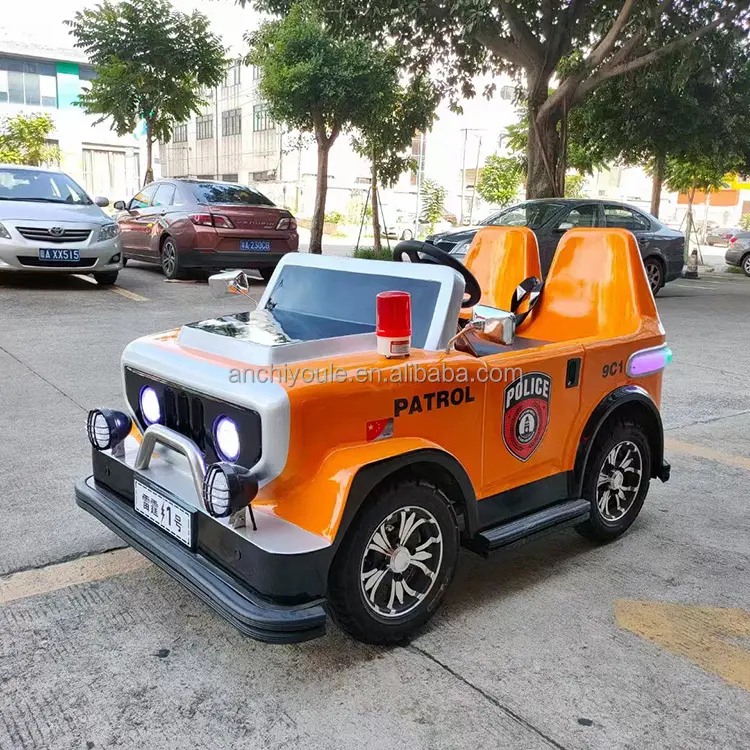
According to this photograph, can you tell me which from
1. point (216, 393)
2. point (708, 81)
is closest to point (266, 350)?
point (216, 393)

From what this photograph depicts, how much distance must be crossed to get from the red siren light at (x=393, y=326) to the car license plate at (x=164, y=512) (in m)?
0.84

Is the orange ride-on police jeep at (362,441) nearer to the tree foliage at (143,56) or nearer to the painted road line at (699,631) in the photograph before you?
the painted road line at (699,631)

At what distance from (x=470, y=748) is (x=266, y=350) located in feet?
4.35

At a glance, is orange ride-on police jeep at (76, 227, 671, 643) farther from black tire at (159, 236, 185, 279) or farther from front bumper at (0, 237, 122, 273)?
black tire at (159, 236, 185, 279)

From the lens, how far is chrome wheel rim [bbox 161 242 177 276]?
1099 cm

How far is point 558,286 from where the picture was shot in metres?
3.84

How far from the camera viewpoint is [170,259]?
11086 millimetres

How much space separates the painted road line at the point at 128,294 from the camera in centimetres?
959

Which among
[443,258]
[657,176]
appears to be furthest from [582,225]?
[657,176]

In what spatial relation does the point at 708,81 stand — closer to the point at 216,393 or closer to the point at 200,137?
the point at 216,393

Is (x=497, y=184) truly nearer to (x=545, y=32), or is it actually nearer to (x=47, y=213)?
(x=545, y=32)

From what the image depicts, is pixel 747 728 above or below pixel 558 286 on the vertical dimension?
below

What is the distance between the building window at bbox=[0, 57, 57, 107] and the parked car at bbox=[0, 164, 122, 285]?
40.0m

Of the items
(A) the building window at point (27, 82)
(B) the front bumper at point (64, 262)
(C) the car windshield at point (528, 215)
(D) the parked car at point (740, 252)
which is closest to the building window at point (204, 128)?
(A) the building window at point (27, 82)
